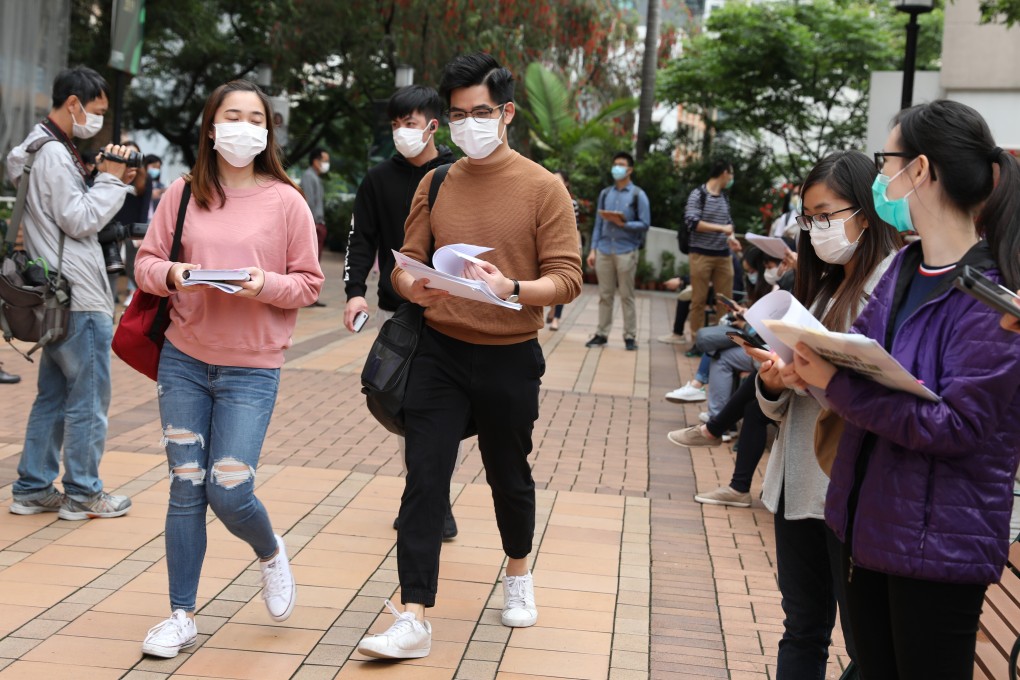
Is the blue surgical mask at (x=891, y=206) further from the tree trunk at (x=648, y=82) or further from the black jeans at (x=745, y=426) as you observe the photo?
the tree trunk at (x=648, y=82)

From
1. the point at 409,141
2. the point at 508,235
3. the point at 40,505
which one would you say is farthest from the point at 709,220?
the point at 508,235

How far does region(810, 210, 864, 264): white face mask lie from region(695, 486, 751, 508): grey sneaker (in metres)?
3.51

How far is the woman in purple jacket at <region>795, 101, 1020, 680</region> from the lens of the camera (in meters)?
2.54

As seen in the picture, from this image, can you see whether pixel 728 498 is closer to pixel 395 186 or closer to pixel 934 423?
pixel 395 186

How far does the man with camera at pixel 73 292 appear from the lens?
5.58 metres

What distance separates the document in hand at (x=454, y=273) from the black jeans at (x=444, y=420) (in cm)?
38

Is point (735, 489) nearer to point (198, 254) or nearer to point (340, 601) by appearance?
point (340, 601)

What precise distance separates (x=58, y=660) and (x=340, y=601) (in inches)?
45.6

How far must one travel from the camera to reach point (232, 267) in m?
4.24

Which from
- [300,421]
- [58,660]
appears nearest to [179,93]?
[300,421]

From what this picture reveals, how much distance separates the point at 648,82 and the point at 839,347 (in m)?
22.4

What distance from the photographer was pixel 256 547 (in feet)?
14.5

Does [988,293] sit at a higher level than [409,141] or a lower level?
lower

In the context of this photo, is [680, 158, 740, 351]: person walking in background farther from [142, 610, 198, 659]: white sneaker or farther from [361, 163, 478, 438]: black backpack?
[142, 610, 198, 659]: white sneaker
